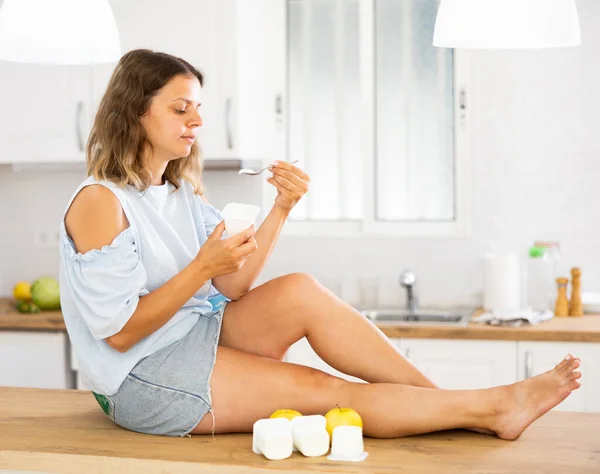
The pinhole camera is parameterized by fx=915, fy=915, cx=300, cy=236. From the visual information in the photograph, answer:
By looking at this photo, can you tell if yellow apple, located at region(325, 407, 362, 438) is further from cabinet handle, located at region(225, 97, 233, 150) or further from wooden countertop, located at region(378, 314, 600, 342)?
cabinet handle, located at region(225, 97, 233, 150)

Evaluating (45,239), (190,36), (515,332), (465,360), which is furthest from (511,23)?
(45,239)

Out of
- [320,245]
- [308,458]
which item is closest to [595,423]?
[308,458]

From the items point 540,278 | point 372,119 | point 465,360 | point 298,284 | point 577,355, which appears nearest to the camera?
point 298,284

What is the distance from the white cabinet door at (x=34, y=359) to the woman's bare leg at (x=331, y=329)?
1705 mm

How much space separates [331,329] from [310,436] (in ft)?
0.94

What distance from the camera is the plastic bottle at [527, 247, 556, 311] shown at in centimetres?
382

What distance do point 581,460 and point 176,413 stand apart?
3.10 ft

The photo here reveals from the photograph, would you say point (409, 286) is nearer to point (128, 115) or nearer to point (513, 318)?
point (513, 318)

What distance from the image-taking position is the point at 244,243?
217cm

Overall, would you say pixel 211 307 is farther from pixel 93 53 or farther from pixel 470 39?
pixel 470 39

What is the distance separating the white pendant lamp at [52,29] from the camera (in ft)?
7.28

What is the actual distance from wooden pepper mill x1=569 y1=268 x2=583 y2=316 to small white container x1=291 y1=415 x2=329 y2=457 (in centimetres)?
192

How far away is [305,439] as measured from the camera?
2.05 meters

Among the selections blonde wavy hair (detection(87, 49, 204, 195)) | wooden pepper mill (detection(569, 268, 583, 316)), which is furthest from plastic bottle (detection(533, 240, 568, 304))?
blonde wavy hair (detection(87, 49, 204, 195))
